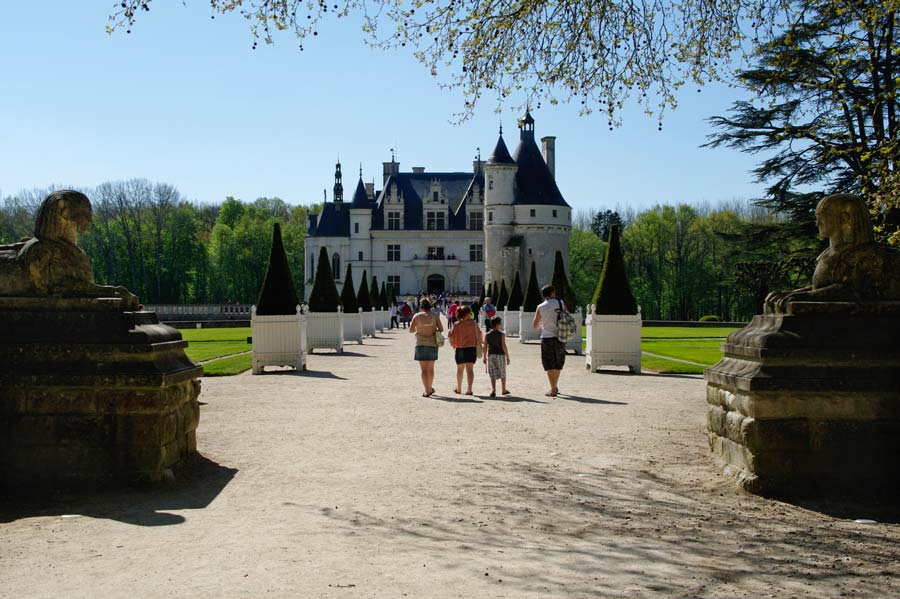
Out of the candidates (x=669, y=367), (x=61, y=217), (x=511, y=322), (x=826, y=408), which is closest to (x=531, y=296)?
(x=511, y=322)

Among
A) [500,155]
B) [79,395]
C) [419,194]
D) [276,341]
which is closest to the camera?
[79,395]

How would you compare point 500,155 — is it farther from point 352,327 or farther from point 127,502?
point 127,502

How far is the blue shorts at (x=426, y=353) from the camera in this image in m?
12.9

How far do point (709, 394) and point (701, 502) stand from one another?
4.93ft

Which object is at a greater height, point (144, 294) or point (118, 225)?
point (118, 225)

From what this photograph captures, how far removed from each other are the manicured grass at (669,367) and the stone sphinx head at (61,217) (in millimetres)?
12426

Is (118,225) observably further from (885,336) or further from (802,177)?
(885,336)

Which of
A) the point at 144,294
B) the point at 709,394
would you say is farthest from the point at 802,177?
the point at 144,294

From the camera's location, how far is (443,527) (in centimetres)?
539

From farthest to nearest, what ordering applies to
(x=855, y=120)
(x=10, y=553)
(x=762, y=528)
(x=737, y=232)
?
(x=737, y=232), (x=855, y=120), (x=762, y=528), (x=10, y=553)

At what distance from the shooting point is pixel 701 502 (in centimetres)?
616

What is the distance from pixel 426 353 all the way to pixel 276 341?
16.4 feet

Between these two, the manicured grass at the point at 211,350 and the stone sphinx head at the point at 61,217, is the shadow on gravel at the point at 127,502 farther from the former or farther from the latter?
the manicured grass at the point at 211,350

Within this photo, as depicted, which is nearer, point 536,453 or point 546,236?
point 536,453
